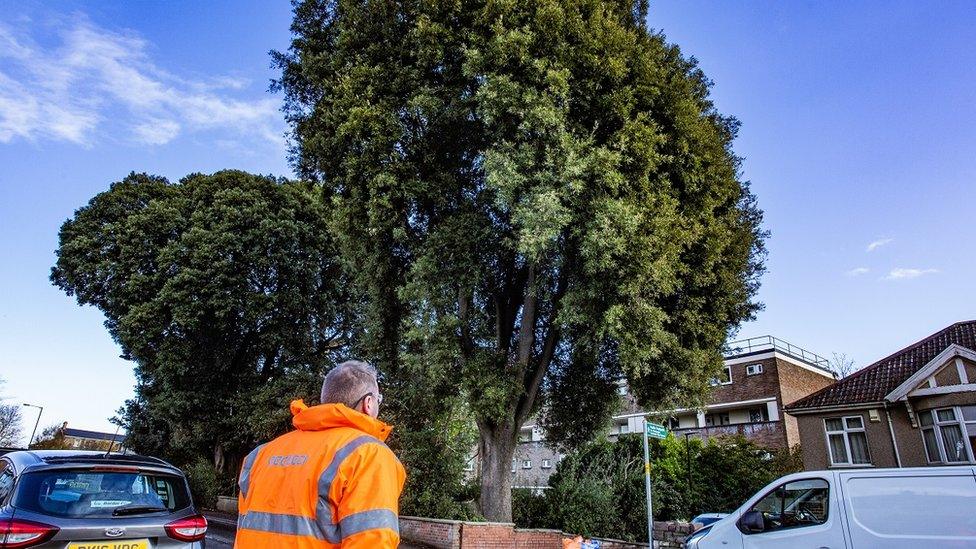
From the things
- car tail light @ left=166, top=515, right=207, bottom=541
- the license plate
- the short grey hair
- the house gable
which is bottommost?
the license plate

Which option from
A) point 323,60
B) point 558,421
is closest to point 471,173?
point 323,60

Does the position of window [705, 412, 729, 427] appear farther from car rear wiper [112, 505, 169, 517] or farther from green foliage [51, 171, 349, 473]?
car rear wiper [112, 505, 169, 517]

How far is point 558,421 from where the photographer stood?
18531 millimetres

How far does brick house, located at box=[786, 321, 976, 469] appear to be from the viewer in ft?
61.1

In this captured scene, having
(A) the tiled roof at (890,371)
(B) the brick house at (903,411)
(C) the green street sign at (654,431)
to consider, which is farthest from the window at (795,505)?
(A) the tiled roof at (890,371)

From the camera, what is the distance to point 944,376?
752 inches

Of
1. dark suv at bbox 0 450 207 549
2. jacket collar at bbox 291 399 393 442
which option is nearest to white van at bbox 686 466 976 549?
dark suv at bbox 0 450 207 549

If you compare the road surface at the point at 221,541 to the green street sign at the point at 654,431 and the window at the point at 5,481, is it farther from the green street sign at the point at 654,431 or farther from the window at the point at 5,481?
the window at the point at 5,481

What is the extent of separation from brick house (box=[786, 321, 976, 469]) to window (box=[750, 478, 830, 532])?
1461 centimetres

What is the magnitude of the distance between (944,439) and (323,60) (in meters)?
23.7

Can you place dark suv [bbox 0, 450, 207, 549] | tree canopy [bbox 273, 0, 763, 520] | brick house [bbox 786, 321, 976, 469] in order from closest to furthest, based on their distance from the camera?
dark suv [bbox 0, 450, 207, 549], tree canopy [bbox 273, 0, 763, 520], brick house [bbox 786, 321, 976, 469]

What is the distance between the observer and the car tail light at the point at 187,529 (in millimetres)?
5344

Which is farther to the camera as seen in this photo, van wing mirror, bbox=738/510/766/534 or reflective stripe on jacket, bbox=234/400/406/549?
van wing mirror, bbox=738/510/766/534

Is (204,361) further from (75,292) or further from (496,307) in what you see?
(496,307)
